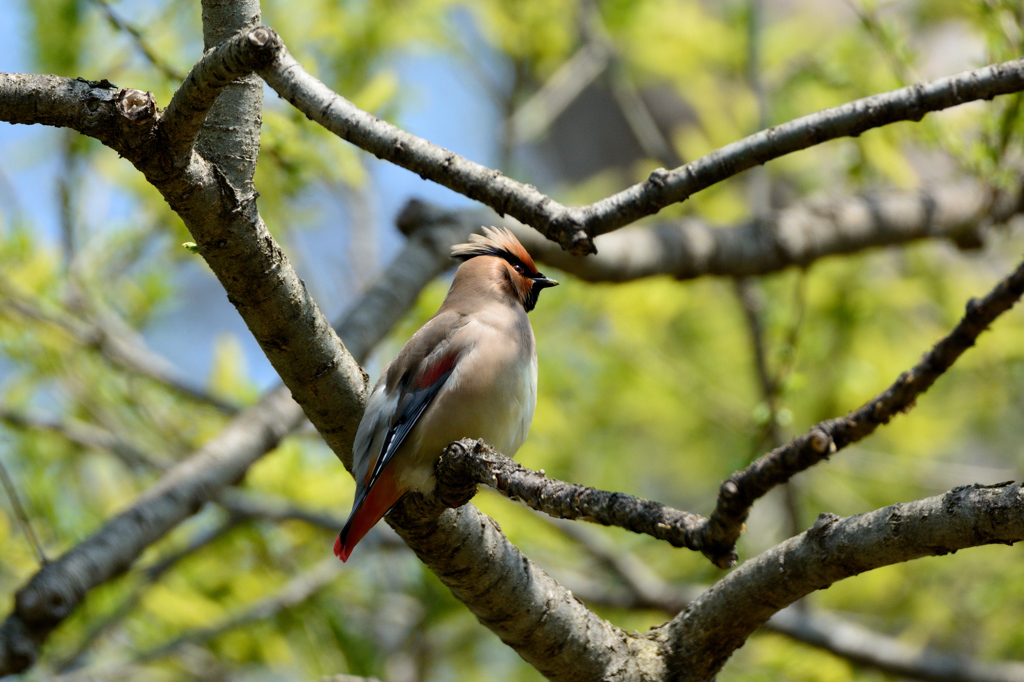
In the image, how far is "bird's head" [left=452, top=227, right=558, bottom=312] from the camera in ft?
→ 11.2

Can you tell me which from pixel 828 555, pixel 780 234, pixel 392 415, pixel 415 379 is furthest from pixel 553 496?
pixel 780 234

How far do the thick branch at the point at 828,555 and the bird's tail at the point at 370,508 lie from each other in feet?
2.56

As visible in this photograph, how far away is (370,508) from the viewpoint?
2514 mm

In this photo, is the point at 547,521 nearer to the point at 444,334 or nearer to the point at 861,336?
the point at 444,334

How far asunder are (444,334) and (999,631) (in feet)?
12.2

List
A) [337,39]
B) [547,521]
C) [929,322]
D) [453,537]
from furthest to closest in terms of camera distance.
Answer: [929,322], [337,39], [547,521], [453,537]

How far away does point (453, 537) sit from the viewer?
7.39 ft

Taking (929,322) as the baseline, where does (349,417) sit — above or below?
below

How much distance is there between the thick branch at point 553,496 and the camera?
5.16 ft

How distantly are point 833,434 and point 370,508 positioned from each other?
4.40 feet

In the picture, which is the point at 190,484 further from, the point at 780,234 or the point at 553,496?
the point at 780,234

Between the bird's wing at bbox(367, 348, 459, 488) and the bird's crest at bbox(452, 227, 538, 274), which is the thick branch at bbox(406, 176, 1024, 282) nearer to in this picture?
the bird's crest at bbox(452, 227, 538, 274)

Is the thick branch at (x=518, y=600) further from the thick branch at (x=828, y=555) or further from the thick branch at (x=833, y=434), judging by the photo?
the thick branch at (x=833, y=434)

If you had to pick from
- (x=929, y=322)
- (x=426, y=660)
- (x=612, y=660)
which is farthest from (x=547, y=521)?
(x=929, y=322)
